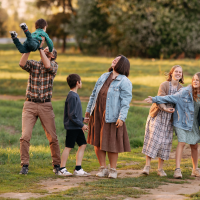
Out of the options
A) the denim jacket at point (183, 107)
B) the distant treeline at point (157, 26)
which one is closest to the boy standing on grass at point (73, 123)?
the denim jacket at point (183, 107)

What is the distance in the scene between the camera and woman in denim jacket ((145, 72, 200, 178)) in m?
6.09

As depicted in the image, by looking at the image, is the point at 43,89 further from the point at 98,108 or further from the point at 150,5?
the point at 150,5

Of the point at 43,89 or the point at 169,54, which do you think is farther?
the point at 169,54

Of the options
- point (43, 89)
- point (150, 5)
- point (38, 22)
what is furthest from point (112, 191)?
point (150, 5)

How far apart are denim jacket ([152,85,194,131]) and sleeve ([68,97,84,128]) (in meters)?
1.32

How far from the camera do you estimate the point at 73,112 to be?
579 centimetres

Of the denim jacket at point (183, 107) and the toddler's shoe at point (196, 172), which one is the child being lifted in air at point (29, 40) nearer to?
the denim jacket at point (183, 107)

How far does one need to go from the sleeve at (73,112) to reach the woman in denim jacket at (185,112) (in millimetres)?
1198

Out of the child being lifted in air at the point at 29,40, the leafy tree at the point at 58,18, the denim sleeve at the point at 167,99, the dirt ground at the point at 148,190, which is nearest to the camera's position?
the dirt ground at the point at 148,190

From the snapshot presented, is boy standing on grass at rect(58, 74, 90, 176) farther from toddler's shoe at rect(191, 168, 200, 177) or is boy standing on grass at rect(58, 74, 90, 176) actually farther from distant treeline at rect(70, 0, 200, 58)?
distant treeline at rect(70, 0, 200, 58)

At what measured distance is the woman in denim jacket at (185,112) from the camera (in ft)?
20.0

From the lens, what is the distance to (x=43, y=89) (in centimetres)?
584

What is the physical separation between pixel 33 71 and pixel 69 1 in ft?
175

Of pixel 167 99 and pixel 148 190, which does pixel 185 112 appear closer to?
pixel 167 99
